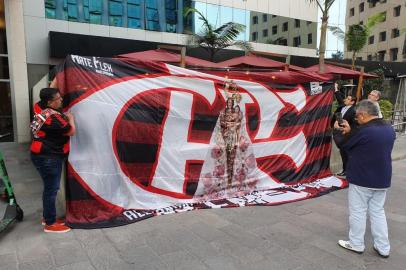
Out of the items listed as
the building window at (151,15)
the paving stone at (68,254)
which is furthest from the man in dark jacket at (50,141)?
the building window at (151,15)

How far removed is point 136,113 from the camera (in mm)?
4668

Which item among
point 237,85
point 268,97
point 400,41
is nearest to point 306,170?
point 268,97

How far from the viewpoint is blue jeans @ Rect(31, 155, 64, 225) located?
12.9ft

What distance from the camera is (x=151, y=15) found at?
46.4 ft

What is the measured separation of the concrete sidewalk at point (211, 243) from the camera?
345 cm

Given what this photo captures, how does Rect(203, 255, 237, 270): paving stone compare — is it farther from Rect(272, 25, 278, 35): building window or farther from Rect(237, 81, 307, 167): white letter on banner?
Rect(272, 25, 278, 35): building window

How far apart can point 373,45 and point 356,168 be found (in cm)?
5220

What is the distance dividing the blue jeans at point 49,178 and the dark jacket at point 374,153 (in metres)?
3.40

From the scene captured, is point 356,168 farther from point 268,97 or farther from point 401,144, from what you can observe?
point 401,144

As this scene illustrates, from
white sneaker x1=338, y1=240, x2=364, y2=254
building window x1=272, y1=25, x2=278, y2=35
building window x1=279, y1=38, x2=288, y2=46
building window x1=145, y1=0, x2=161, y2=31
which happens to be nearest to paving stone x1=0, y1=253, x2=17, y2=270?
white sneaker x1=338, y1=240, x2=364, y2=254

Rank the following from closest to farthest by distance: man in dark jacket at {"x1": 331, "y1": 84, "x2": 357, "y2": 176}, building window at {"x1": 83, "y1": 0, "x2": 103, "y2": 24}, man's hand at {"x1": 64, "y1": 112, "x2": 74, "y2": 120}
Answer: man's hand at {"x1": 64, "y1": 112, "x2": 74, "y2": 120} → man in dark jacket at {"x1": 331, "y1": 84, "x2": 357, "y2": 176} → building window at {"x1": 83, "y1": 0, "x2": 103, "y2": 24}

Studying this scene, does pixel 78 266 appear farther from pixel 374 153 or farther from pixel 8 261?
pixel 374 153

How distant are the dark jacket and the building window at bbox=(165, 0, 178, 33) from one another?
1228 centimetres

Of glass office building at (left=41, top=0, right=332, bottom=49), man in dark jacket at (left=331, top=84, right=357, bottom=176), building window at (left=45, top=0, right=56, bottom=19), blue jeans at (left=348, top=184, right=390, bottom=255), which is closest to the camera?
blue jeans at (left=348, top=184, right=390, bottom=255)
